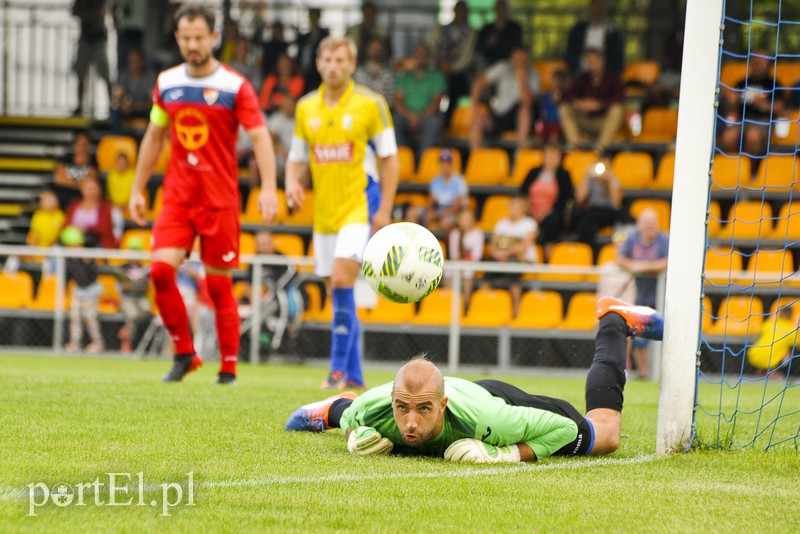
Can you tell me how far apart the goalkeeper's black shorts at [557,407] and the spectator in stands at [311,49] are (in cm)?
1407

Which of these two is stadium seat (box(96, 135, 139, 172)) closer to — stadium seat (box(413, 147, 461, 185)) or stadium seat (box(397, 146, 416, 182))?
stadium seat (box(397, 146, 416, 182))

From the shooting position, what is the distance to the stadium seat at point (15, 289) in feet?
51.3

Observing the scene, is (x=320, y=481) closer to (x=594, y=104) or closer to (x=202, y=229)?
(x=202, y=229)

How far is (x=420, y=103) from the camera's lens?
18.7 meters

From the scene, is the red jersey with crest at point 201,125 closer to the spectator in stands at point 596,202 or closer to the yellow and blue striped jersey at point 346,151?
the yellow and blue striped jersey at point 346,151

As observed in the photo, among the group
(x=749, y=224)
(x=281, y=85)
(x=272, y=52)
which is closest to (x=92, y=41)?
(x=272, y=52)

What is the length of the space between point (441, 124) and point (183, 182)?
10653 mm

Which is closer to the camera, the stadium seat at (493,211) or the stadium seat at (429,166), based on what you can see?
the stadium seat at (493,211)

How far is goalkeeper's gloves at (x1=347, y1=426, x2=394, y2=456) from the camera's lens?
5598mm

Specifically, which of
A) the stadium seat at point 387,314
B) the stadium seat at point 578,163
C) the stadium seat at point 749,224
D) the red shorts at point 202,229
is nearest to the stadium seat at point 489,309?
the stadium seat at point 387,314

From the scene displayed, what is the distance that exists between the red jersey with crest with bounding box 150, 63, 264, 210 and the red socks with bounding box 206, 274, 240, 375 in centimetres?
60

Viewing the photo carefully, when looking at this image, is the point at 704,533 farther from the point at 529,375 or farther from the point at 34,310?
the point at 34,310

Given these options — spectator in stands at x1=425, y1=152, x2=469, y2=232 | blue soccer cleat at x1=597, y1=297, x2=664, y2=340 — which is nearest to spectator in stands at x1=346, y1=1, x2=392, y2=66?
spectator in stands at x1=425, y1=152, x2=469, y2=232

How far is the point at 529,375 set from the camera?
14312mm
